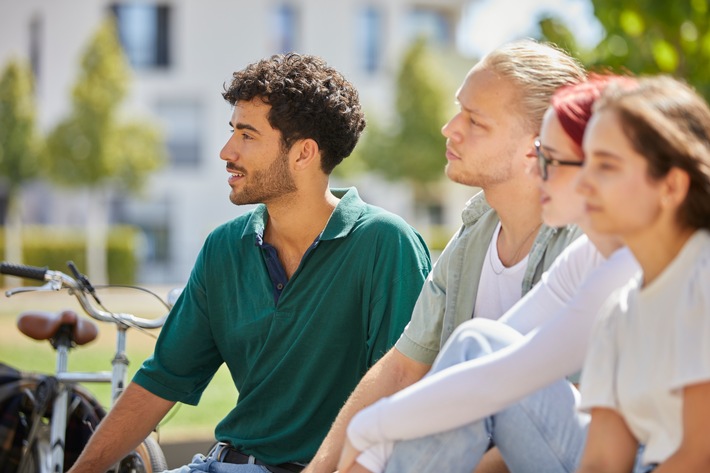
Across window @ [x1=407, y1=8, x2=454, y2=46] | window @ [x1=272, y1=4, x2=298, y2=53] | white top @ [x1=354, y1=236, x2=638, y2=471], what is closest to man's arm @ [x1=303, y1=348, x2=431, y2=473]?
white top @ [x1=354, y1=236, x2=638, y2=471]

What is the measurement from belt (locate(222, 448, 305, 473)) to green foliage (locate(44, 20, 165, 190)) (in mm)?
24675

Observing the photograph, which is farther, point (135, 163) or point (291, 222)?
point (135, 163)

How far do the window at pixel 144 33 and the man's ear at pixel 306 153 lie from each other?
2885cm

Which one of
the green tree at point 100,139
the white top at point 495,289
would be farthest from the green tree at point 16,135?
the white top at point 495,289

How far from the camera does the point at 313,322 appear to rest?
322cm

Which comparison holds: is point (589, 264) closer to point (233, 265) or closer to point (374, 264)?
point (374, 264)

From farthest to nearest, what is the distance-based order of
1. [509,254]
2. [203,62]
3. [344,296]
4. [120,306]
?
[203,62]
[120,306]
[344,296]
[509,254]

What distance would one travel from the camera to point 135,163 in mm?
27766

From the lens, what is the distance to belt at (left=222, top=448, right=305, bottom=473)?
3.16 m

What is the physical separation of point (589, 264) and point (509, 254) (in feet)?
1.63

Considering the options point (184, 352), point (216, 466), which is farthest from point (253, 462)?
point (184, 352)

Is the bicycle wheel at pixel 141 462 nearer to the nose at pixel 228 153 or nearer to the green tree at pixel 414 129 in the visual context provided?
the nose at pixel 228 153

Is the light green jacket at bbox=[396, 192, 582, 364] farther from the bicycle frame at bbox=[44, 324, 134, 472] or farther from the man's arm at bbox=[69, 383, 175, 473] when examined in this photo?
the bicycle frame at bbox=[44, 324, 134, 472]

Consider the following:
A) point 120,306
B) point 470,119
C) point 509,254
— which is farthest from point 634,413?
point 120,306
